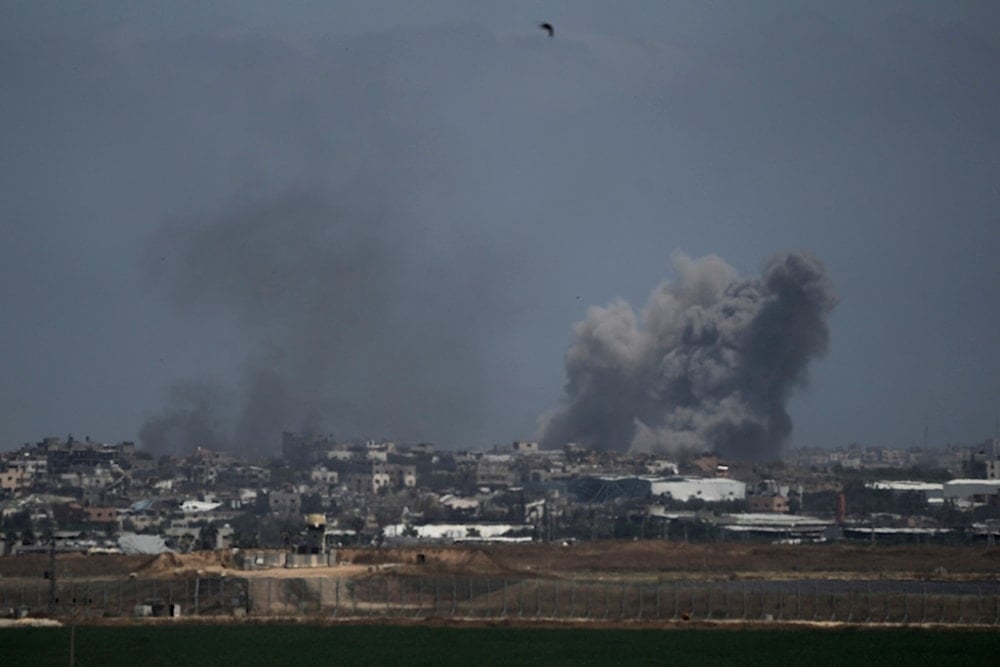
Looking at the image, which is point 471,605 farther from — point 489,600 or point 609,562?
point 609,562

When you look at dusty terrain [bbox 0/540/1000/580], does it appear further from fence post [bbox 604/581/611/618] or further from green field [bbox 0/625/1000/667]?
green field [bbox 0/625/1000/667]

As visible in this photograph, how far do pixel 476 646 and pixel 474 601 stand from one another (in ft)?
44.1

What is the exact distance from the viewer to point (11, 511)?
13462 centimetres

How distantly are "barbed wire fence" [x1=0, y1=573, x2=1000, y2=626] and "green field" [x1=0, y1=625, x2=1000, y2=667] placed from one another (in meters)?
4.28

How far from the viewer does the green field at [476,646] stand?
45500 mm

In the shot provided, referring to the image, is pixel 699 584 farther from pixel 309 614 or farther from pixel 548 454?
pixel 548 454

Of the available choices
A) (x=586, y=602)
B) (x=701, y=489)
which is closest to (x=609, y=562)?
(x=586, y=602)

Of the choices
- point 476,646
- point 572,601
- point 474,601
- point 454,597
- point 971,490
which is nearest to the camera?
point 476,646

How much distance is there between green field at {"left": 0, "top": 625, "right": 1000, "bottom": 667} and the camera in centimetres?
4550

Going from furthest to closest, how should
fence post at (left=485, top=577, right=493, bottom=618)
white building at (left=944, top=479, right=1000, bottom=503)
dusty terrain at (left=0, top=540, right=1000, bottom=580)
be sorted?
white building at (left=944, top=479, right=1000, bottom=503) → dusty terrain at (left=0, top=540, right=1000, bottom=580) → fence post at (left=485, top=577, right=493, bottom=618)

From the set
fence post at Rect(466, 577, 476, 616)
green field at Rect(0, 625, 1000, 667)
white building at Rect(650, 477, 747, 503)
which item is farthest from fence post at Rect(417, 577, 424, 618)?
white building at Rect(650, 477, 747, 503)

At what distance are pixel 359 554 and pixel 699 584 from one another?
15244 millimetres

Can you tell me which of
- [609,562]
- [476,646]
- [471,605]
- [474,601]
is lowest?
[476,646]

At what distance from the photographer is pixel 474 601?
63.0 metres
